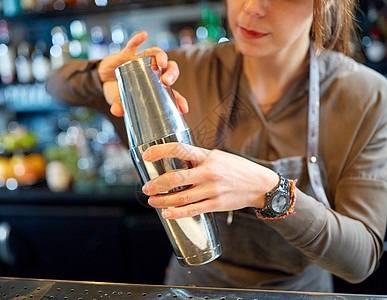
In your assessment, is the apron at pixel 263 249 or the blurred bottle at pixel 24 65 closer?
the apron at pixel 263 249

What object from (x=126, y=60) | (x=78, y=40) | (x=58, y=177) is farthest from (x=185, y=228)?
(x=78, y=40)

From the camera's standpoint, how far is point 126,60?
792mm

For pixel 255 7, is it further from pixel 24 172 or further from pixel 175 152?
pixel 24 172

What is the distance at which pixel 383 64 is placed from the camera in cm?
196

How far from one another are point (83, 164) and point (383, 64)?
1555 millimetres

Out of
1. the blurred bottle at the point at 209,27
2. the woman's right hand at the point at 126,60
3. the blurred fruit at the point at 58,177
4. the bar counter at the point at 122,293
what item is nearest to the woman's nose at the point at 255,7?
the woman's right hand at the point at 126,60

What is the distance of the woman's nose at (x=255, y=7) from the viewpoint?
2.37 feet

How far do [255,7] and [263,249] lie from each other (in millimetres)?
516

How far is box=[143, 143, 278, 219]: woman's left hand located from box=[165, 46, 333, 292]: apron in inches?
9.3

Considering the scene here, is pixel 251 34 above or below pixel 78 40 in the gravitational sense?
below

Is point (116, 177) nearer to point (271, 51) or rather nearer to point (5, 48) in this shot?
point (5, 48)

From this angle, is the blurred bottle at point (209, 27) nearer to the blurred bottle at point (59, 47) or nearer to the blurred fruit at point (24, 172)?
the blurred bottle at point (59, 47)

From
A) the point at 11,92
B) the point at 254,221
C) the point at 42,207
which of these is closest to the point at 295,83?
the point at 254,221

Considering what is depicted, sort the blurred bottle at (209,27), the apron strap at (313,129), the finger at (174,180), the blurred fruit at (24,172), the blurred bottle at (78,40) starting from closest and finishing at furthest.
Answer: the finger at (174,180) → the apron strap at (313,129) → the blurred bottle at (209,27) → the blurred fruit at (24,172) → the blurred bottle at (78,40)
